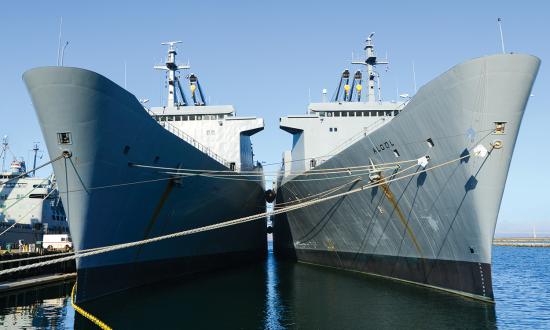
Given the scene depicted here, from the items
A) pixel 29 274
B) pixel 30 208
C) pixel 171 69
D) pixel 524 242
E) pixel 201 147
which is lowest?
pixel 524 242

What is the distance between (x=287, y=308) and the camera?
12.2m

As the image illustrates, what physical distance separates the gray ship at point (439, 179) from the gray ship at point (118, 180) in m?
4.30

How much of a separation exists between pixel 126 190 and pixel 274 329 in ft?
19.0

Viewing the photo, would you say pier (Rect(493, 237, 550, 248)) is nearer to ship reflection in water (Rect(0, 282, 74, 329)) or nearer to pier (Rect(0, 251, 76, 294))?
pier (Rect(0, 251, 76, 294))

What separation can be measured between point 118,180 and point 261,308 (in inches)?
209

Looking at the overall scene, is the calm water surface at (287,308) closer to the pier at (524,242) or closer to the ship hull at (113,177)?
the ship hull at (113,177)

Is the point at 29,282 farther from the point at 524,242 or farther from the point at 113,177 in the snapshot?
the point at 524,242

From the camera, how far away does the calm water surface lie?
10.2 metres

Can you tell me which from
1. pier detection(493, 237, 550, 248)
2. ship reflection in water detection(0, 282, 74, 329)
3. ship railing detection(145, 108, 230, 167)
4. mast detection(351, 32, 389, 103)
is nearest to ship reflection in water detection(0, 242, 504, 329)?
ship reflection in water detection(0, 282, 74, 329)

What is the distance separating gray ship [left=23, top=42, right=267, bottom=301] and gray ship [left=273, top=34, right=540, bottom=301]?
14.1 feet

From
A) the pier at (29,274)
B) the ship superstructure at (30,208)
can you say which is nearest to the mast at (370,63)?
the pier at (29,274)

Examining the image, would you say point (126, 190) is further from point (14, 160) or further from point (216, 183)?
point (14, 160)

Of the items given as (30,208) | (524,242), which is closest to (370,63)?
(30,208)

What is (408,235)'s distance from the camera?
13711mm
